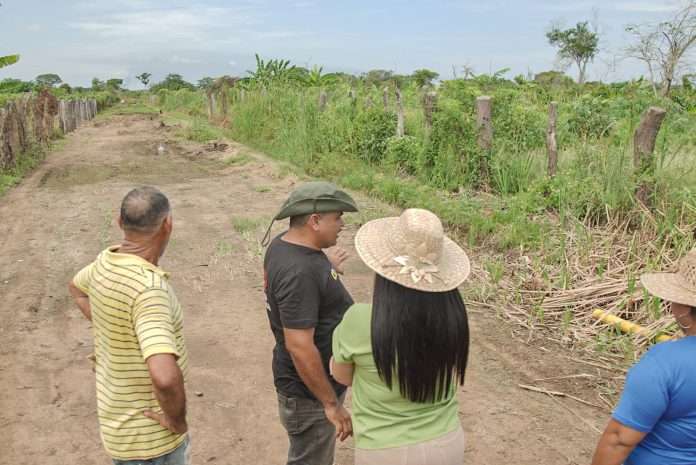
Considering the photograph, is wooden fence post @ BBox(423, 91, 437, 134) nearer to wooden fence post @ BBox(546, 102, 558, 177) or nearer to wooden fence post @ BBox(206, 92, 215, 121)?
wooden fence post @ BBox(546, 102, 558, 177)

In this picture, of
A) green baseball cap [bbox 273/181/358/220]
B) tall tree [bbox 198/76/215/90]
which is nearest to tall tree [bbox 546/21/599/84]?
tall tree [bbox 198/76/215/90]

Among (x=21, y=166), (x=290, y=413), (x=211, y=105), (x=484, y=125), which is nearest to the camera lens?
(x=290, y=413)

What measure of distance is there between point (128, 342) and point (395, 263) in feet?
2.99

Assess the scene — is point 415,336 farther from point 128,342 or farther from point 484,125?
point 484,125

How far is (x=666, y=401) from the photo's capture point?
2.00 m

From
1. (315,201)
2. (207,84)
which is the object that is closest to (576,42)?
(207,84)

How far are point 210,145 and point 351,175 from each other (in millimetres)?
8099

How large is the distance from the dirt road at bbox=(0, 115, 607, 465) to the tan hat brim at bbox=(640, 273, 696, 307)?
6.42ft

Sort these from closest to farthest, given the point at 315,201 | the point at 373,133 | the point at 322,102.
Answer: the point at 315,201
the point at 373,133
the point at 322,102

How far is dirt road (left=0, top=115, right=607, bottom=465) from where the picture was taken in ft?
13.2

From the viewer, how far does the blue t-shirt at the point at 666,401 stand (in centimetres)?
198

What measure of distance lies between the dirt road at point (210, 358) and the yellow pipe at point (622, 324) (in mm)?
638

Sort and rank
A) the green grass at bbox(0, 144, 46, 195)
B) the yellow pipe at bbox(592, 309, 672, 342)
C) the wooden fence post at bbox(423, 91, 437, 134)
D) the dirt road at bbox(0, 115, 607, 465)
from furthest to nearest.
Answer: the green grass at bbox(0, 144, 46, 195), the wooden fence post at bbox(423, 91, 437, 134), the yellow pipe at bbox(592, 309, 672, 342), the dirt road at bbox(0, 115, 607, 465)

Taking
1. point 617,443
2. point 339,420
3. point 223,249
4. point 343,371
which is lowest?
point 223,249
